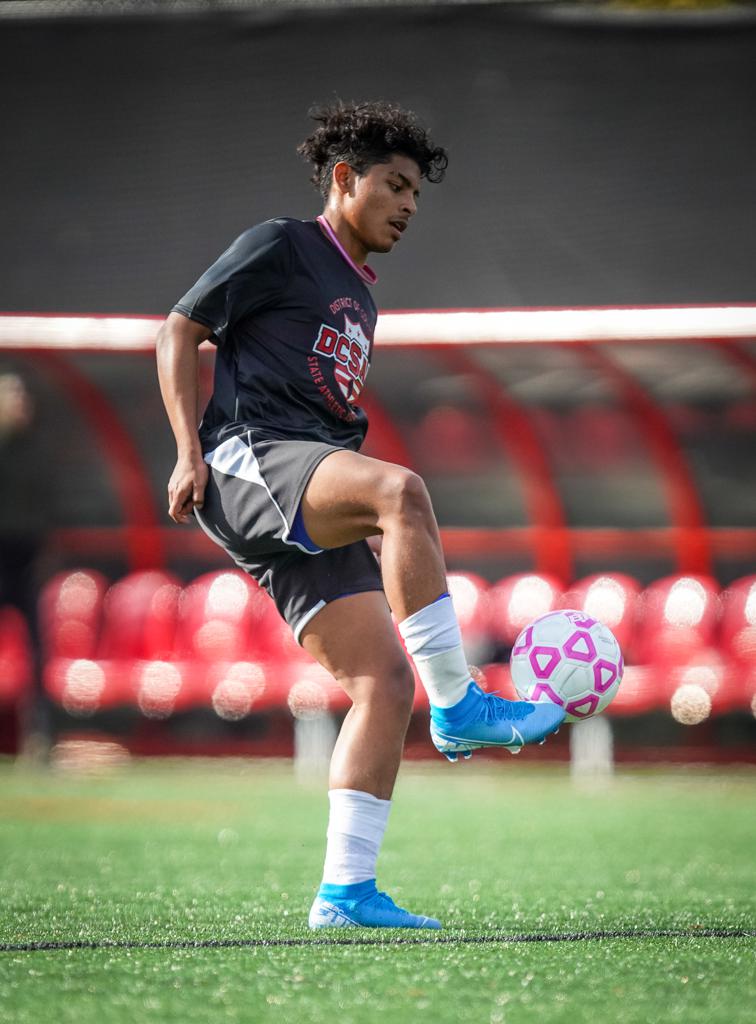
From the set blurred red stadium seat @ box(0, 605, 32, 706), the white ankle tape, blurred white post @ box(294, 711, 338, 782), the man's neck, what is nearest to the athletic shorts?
the white ankle tape

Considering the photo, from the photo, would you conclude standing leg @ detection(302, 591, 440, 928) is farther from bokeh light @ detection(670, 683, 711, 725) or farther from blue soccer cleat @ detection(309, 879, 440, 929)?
bokeh light @ detection(670, 683, 711, 725)

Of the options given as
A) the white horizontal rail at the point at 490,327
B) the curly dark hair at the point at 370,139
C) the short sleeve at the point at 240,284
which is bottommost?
the short sleeve at the point at 240,284

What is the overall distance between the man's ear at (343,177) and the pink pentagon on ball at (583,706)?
118 centimetres

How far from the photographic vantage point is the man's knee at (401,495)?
2512 mm

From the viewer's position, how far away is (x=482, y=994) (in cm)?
208

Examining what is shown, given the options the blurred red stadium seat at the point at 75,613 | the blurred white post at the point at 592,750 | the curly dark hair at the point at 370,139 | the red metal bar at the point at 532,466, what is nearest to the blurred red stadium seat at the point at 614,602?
the red metal bar at the point at 532,466

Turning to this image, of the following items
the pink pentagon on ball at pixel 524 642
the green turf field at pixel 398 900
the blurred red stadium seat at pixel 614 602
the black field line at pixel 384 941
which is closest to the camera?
the green turf field at pixel 398 900

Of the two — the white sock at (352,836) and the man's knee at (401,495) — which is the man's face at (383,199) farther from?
the white sock at (352,836)

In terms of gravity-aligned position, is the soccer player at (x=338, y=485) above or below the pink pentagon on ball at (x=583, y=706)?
above

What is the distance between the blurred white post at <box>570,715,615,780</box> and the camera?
25.1ft

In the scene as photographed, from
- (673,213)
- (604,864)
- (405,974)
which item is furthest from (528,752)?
(405,974)

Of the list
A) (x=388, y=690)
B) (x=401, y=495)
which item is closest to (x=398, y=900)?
(x=388, y=690)

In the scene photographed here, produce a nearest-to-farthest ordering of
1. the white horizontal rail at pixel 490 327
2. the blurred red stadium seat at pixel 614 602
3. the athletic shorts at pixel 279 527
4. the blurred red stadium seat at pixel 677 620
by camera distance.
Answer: the athletic shorts at pixel 279 527
the white horizontal rail at pixel 490 327
the blurred red stadium seat at pixel 677 620
the blurred red stadium seat at pixel 614 602

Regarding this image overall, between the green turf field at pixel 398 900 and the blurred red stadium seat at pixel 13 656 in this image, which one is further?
the blurred red stadium seat at pixel 13 656
